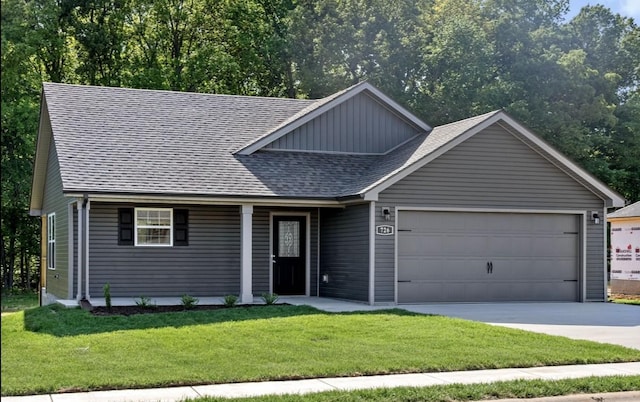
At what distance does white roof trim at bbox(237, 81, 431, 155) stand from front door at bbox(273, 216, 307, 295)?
78.2 inches

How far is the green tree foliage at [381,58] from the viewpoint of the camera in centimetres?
3684

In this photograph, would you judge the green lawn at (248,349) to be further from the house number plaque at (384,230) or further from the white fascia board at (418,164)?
the white fascia board at (418,164)

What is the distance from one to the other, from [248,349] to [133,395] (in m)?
2.98

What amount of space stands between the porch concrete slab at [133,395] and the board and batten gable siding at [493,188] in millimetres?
10454

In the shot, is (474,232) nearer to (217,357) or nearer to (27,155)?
(217,357)

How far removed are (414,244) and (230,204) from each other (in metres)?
4.43

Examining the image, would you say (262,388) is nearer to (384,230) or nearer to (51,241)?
(384,230)

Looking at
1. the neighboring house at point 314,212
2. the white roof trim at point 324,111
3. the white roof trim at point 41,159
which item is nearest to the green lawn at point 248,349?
the neighboring house at point 314,212

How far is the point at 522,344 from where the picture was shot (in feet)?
42.0

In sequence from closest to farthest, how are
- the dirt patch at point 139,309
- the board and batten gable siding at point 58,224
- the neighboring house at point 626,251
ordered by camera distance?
the dirt patch at point 139,309 → the board and batten gable siding at point 58,224 → the neighboring house at point 626,251

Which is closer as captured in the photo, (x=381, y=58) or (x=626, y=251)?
(x=626, y=251)

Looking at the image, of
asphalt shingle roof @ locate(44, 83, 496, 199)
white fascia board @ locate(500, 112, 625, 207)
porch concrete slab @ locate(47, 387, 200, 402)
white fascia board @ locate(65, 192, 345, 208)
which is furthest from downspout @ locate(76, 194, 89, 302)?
porch concrete slab @ locate(47, 387, 200, 402)

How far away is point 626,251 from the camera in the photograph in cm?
2686

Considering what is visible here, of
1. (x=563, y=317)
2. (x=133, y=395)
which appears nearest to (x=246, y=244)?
(x=563, y=317)
